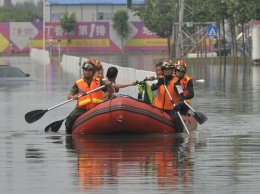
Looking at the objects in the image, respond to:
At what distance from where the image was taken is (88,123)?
19.5 meters

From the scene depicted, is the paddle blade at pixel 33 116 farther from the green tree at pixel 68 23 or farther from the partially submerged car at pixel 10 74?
the green tree at pixel 68 23

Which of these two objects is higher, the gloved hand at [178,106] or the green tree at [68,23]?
the green tree at [68,23]

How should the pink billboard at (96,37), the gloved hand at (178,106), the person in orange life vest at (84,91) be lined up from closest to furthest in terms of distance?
the gloved hand at (178,106)
the person in orange life vest at (84,91)
the pink billboard at (96,37)

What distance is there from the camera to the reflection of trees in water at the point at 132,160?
13.1 m

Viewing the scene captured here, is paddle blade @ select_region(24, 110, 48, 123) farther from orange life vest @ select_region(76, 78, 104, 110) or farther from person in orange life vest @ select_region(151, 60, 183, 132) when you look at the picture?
person in orange life vest @ select_region(151, 60, 183, 132)

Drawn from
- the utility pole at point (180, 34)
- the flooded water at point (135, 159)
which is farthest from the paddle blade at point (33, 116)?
the utility pole at point (180, 34)

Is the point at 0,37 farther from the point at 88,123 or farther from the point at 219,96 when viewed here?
the point at 88,123

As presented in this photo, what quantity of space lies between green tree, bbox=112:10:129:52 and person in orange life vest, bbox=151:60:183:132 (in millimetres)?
92221

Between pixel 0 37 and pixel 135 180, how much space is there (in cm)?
10191

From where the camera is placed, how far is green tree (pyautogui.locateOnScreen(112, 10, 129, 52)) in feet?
369

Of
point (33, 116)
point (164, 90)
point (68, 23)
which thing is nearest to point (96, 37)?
point (68, 23)

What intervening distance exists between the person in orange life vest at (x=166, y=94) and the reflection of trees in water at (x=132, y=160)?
0.79 meters

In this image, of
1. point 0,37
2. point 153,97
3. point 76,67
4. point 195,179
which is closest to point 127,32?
point 0,37

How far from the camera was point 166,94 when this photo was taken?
20.0m
